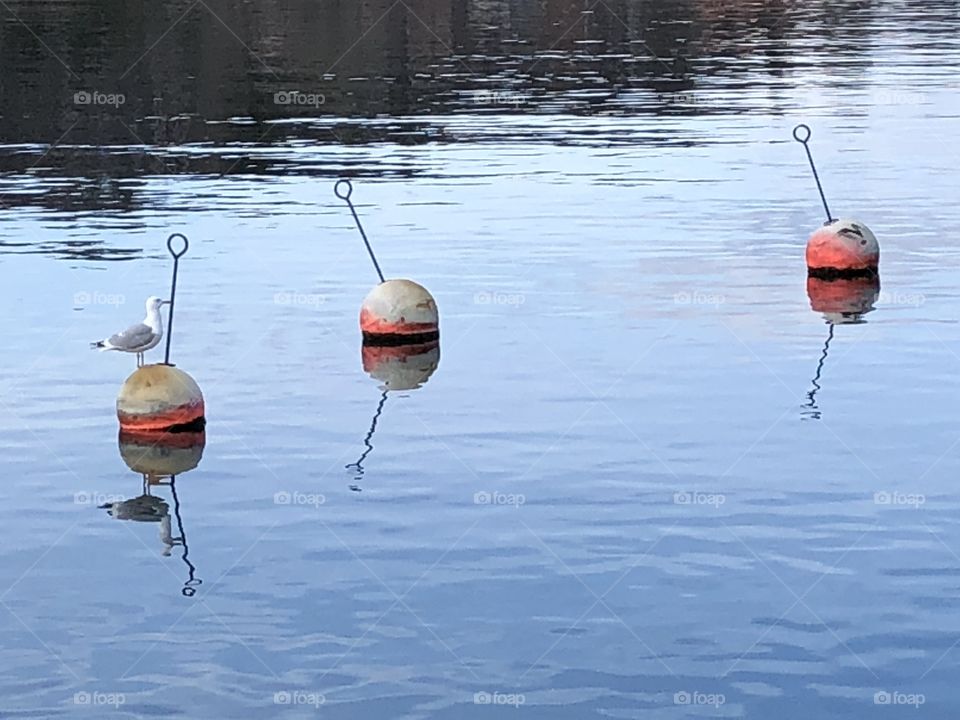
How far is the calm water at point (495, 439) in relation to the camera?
13.7m

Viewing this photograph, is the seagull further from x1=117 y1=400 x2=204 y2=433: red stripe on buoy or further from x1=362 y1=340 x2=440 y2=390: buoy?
x1=362 y1=340 x2=440 y2=390: buoy

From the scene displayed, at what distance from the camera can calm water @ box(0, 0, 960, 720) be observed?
1373 centimetres

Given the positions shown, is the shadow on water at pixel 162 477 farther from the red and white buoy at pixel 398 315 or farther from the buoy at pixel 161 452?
the red and white buoy at pixel 398 315

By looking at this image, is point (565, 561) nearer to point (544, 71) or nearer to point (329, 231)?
point (329, 231)

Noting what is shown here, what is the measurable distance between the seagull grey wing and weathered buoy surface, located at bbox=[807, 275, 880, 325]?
8.31 m

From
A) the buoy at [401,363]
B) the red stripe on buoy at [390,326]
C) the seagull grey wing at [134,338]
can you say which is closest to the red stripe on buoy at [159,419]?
the seagull grey wing at [134,338]

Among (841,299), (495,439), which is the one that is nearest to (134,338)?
(495,439)

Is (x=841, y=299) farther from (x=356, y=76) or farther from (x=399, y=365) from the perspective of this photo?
(x=356, y=76)

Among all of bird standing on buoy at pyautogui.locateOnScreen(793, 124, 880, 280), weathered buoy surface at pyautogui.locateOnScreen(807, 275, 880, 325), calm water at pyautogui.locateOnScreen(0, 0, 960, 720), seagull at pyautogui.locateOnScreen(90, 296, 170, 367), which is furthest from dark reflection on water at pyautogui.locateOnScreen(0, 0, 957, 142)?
seagull at pyautogui.locateOnScreen(90, 296, 170, 367)

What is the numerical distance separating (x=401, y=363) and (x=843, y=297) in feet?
20.9

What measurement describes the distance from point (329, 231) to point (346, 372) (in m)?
10.9

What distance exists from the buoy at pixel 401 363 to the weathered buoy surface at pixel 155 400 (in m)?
2.78

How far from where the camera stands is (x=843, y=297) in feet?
88.9

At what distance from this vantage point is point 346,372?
23.1 metres
